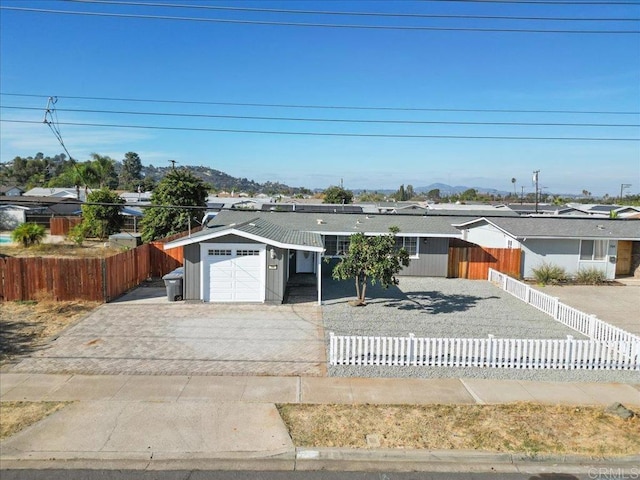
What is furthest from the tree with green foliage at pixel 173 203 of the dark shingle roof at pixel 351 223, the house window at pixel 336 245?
the house window at pixel 336 245

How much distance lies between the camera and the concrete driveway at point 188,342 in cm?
1095

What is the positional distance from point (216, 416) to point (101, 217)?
32751 millimetres

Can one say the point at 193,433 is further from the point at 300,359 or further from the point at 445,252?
the point at 445,252

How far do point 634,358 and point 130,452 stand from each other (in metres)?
12.1

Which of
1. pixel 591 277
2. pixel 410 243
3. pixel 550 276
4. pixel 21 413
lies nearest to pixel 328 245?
pixel 410 243

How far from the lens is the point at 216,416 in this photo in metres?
8.55

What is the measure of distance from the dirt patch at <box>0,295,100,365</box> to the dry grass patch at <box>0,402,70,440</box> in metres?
2.92

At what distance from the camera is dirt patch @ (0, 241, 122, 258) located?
27828 mm

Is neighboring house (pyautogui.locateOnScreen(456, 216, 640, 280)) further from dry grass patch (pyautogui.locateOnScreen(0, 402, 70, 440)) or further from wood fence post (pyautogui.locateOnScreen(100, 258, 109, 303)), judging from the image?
dry grass patch (pyautogui.locateOnScreen(0, 402, 70, 440))

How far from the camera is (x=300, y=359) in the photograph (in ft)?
38.4

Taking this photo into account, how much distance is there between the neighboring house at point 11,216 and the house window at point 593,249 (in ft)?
159

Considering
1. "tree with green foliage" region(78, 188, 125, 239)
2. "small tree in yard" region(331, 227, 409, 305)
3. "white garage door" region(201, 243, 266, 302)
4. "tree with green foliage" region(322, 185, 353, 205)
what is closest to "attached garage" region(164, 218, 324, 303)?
"white garage door" region(201, 243, 266, 302)

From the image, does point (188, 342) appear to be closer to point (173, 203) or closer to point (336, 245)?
point (336, 245)

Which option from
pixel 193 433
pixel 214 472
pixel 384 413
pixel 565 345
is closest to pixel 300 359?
pixel 384 413
